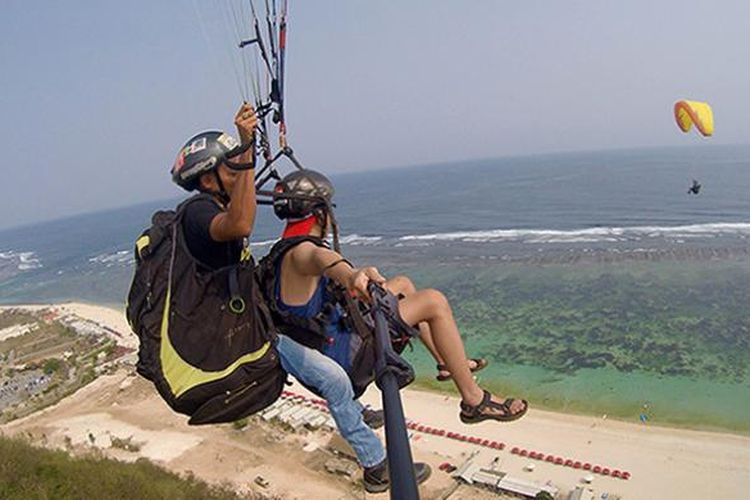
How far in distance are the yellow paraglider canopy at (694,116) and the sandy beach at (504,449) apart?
873 centimetres

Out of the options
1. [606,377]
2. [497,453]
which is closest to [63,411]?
[497,453]

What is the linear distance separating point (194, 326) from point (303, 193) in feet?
2.98

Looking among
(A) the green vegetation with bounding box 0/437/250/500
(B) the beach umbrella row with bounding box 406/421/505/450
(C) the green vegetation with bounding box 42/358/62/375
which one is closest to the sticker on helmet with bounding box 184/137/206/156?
(A) the green vegetation with bounding box 0/437/250/500

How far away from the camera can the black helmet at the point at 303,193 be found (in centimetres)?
272

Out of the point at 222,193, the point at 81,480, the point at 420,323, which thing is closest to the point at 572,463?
the point at 81,480

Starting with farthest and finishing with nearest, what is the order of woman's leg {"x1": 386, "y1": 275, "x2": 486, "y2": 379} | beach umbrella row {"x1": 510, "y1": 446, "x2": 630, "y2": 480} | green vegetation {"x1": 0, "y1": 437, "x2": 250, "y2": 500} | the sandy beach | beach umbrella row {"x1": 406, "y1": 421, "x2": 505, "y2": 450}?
beach umbrella row {"x1": 406, "y1": 421, "x2": 505, "y2": 450} → beach umbrella row {"x1": 510, "y1": 446, "x2": 630, "y2": 480} → the sandy beach → green vegetation {"x1": 0, "y1": 437, "x2": 250, "y2": 500} → woman's leg {"x1": 386, "y1": 275, "x2": 486, "y2": 379}

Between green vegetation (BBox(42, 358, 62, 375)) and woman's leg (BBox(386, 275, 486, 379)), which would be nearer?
woman's leg (BBox(386, 275, 486, 379))

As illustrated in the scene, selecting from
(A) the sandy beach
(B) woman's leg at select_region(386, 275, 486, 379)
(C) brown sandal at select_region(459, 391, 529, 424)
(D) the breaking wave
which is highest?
(B) woman's leg at select_region(386, 275, 486, 379)

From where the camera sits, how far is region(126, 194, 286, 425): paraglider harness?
2.17m

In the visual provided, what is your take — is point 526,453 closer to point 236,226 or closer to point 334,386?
point 334,386

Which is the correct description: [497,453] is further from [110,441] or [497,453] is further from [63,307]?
[63,307]

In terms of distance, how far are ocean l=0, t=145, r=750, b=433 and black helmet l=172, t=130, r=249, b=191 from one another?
1875 centimetres

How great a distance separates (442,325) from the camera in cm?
284

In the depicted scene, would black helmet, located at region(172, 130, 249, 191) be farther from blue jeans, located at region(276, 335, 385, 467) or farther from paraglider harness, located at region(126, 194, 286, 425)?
blue jeans, located at region(276, 335, 385, 467)
